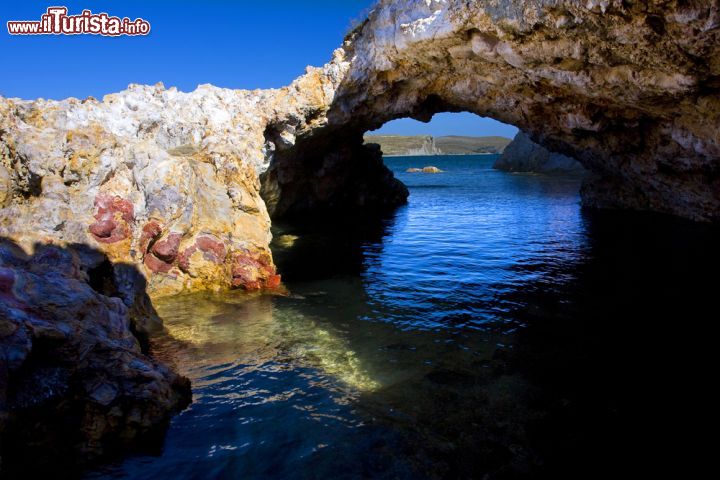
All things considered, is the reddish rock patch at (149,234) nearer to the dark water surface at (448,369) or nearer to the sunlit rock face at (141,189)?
the sunlit rock face at (141,189)

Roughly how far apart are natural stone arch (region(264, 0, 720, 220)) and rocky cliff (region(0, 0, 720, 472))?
0.07 m

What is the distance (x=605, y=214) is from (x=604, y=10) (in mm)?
23194

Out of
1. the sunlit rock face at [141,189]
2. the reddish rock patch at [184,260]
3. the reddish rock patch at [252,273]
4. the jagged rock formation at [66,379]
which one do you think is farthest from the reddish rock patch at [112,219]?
the jagged rock formation at [66,379]

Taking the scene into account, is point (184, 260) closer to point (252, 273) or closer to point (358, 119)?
point (252, 273)

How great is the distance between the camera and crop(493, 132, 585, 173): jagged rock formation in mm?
74250

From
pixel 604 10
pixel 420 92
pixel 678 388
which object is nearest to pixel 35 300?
pixel 678 388

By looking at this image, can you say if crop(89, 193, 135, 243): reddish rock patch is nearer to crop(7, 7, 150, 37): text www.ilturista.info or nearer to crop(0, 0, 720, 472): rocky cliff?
crop(0, 0, 720, 472): rocky cliff

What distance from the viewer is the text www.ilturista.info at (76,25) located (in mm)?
17938

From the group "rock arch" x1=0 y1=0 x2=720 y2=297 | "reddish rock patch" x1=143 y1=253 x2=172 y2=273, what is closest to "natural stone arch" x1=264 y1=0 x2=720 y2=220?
"rock arch" x1=0 y1=0 x2=720 y2=297

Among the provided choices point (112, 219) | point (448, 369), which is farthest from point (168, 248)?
point (448, 369)

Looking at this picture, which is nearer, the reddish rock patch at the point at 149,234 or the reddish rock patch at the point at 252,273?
the reddish rock patch at the point at 149,234

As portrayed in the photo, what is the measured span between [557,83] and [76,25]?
1910 cm

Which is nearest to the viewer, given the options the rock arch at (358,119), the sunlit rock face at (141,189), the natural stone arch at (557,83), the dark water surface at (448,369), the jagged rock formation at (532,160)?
the dark water surface at (448,369)

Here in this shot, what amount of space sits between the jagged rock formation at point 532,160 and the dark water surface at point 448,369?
188ft
